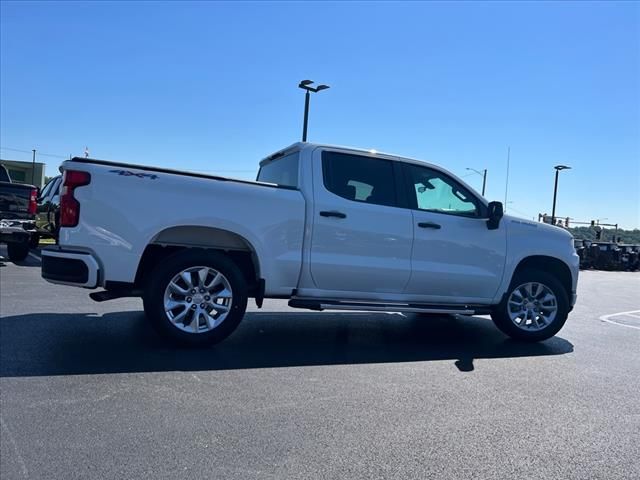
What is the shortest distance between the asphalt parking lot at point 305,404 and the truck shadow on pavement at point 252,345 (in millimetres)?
29

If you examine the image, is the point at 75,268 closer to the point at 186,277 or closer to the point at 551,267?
the point at 186,277

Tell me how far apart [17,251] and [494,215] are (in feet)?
33.1

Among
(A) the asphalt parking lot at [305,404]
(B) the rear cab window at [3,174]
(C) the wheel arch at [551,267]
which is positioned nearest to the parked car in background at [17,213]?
(B) the rear cab window at [3,174]

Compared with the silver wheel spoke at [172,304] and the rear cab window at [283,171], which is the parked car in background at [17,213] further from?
the silver wheel spoke at [172,304]

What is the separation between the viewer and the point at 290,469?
112 inches

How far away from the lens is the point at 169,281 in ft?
16.2

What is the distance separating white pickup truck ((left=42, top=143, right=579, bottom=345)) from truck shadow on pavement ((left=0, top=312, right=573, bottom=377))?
34 cm

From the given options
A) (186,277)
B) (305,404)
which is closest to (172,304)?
(186,277)

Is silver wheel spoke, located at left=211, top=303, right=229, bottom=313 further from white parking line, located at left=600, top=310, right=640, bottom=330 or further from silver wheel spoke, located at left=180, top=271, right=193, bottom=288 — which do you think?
white parking line, located at left=600, top=310, right=640, bottom=330

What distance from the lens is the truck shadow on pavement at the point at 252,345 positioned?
4.52 meters

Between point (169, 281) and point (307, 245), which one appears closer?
point (169, 281)

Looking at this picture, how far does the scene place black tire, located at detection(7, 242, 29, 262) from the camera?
11.2m

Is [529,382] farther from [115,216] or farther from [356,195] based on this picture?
[115,216]

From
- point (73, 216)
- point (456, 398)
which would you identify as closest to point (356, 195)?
point (456, 398)
